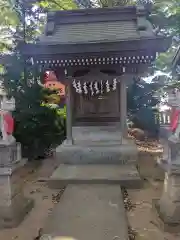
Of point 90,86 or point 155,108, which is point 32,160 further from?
point 155,108

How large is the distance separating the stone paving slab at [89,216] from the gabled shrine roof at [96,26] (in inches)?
188

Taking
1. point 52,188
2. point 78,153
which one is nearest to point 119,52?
point 78,153

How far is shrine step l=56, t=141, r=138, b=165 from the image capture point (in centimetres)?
891

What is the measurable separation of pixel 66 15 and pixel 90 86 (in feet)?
11.0

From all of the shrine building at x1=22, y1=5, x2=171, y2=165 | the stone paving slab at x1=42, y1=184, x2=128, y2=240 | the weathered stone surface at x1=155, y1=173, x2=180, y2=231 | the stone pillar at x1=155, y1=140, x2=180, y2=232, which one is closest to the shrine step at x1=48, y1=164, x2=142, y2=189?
the stone paving slab at x1=42, y1=184, x2=128, y2=240

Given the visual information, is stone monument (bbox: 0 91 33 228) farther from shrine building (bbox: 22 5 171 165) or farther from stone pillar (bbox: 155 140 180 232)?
shrine building (bbox: 22 5 171 165)

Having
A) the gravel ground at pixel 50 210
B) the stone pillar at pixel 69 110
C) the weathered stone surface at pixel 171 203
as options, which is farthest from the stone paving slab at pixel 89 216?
the stone pillar at pixel 69 110

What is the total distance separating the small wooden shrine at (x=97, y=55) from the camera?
834cm

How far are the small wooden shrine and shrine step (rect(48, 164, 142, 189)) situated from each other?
5.21 ft

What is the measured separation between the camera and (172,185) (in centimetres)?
491

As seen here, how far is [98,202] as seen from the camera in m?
5.69

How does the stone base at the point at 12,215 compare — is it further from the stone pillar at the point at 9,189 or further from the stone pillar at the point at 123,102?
the stone pillar at the point at 123,102

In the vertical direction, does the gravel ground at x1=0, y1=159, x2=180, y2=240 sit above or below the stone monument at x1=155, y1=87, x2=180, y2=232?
below

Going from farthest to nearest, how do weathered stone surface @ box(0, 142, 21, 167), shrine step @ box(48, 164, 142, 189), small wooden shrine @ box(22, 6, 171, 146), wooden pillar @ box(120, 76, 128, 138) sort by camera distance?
wooden pillar @ box(120, 76, 128, 138), small wooden shrine @ box(22, 6, 171, 146), shrine step @ box(48, 164, 142, 189), weathered stone surface @ box(0, 142, 21, 167)
